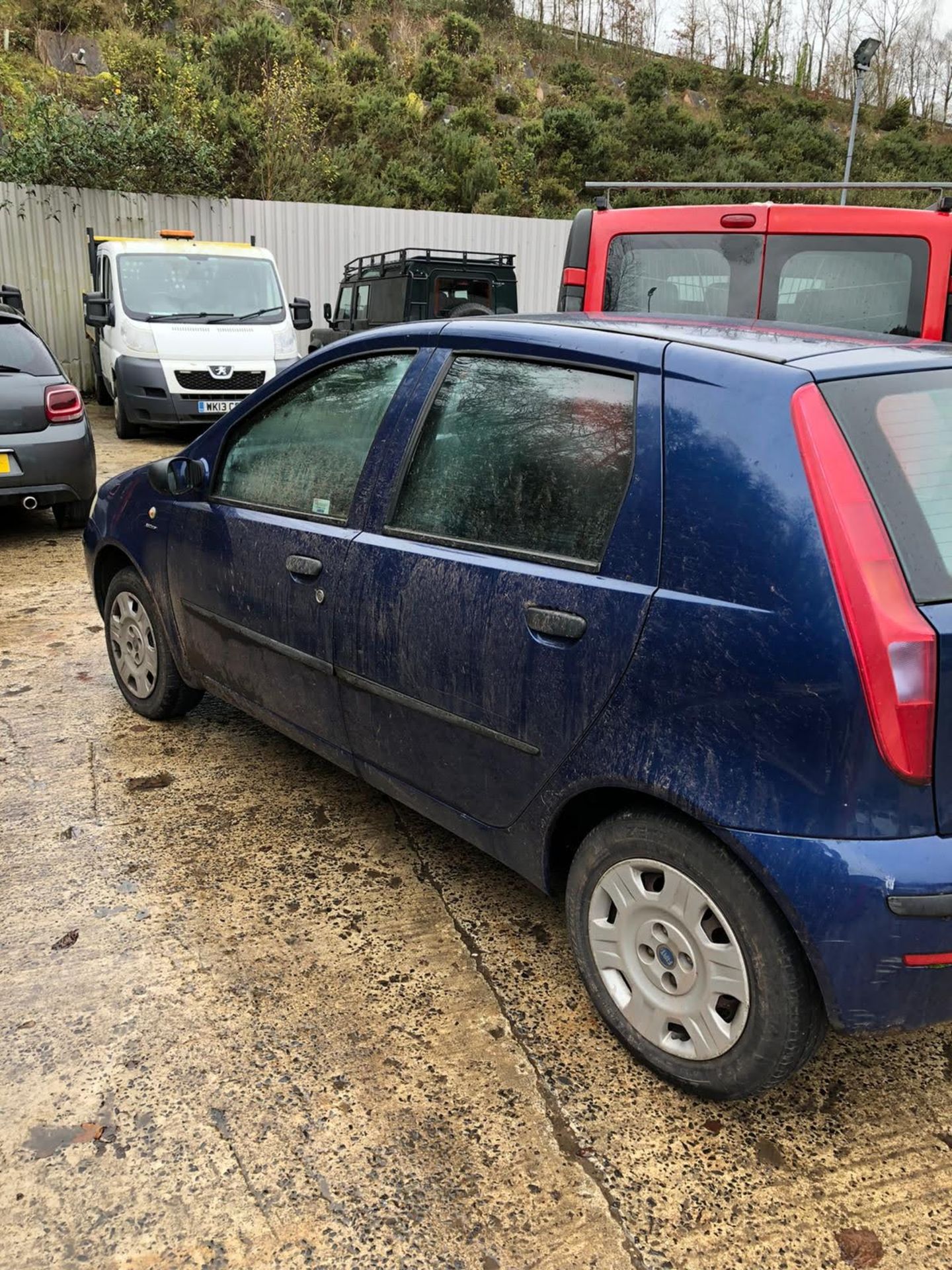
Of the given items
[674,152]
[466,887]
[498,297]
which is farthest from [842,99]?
[466,887]

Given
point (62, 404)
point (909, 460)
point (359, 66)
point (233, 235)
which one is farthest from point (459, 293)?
point (359, 66)

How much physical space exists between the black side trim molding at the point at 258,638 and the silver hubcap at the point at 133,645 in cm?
46

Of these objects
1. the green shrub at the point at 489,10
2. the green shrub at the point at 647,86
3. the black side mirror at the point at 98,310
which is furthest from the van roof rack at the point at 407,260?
the green shrub at the point at 489,10

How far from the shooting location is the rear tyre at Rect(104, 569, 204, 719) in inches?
161

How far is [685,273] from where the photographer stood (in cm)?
582

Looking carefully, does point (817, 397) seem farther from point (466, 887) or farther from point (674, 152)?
point (674, 152)

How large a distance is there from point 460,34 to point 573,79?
4156mm

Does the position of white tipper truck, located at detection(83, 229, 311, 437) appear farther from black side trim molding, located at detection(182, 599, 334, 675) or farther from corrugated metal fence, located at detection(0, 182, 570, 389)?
black side trim molding, located at detection(182, 599, 334, 675)

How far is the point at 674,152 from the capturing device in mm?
32531

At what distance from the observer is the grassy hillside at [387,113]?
17.2m

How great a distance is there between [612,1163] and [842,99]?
158 feet

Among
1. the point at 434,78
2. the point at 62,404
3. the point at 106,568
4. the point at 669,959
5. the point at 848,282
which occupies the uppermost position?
the point at 434,78

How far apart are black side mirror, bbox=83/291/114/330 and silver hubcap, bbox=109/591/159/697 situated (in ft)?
28.4

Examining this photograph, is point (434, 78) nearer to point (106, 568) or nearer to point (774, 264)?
point (774, 264)
